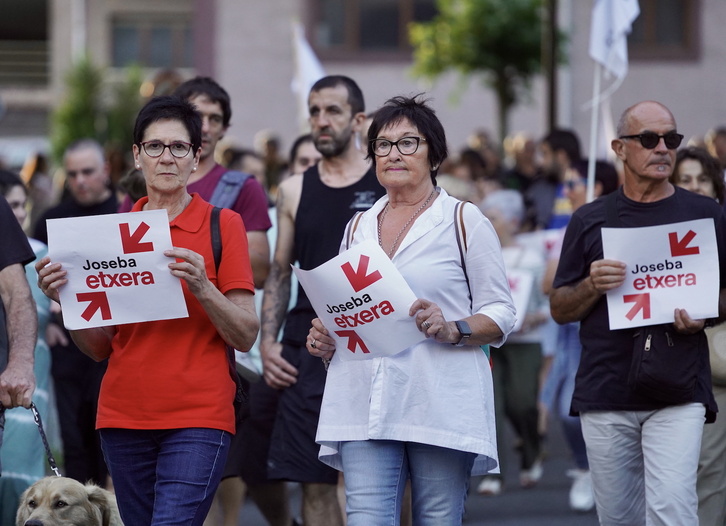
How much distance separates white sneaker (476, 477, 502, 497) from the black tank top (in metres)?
3.78

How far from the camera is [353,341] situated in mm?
5199

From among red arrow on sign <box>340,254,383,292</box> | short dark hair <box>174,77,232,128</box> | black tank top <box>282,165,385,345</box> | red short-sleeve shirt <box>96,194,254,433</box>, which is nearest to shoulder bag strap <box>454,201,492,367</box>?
red arrow on sign <box>340,254,383,292</box>

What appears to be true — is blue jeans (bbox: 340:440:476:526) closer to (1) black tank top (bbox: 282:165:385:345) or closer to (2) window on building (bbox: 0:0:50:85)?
(1) black tank top (bbox: 282:165:385:345)

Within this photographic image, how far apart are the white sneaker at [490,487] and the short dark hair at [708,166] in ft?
12.1

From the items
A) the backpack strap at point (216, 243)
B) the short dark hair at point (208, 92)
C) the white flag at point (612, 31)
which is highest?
the white flag at point (612, 31)

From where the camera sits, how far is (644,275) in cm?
596

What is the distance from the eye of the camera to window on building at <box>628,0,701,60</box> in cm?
2952

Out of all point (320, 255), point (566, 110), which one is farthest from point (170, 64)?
point (320, 255)

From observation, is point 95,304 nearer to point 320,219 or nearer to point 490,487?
point 320,219

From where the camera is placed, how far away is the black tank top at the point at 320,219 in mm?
6715

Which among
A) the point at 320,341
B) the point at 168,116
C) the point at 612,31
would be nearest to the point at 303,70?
the point at 612,31

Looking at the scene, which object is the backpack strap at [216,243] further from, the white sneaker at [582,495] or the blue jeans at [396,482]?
the white sneaker at [582,495]

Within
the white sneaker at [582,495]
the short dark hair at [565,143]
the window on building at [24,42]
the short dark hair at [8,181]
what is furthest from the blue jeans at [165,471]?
the window on building at [24,42]

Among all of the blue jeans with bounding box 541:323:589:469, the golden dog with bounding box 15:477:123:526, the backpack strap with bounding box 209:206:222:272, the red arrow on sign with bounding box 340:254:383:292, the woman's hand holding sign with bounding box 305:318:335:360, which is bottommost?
the blue jeans with bounding box 541:323:589:469
